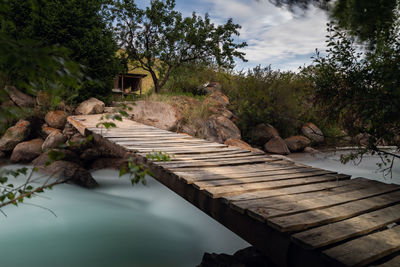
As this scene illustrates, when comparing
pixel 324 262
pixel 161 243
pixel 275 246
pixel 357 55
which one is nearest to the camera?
pixel 324 262

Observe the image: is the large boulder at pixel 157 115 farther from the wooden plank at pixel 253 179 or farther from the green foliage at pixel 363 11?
the green foliage at pixel 363 11

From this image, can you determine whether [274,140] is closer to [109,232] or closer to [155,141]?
[155,141]

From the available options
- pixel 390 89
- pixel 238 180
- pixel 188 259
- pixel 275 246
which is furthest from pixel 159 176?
pixel 390 89

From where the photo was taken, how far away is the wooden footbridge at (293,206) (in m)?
1.50

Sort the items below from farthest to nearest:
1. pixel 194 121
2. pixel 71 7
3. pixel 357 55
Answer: pixel 194 121 → pixel 71 7 → pixel 357 55

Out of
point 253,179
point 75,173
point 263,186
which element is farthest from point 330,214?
point 75,173

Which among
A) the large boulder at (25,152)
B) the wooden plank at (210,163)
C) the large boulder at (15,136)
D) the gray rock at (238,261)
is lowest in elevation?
the gray rock at (238,261)

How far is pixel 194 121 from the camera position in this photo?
940 centimetres

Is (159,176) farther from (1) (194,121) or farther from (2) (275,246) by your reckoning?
(1) (194,121)

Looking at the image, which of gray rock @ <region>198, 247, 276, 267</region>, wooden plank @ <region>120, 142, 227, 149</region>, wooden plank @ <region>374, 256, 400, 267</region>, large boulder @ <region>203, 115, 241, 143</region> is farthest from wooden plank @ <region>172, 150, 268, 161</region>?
large boulder @ <region>203, 115, 241, 143</region>

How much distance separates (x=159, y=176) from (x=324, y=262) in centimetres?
192

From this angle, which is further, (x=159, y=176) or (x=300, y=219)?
(x=159, y=176)

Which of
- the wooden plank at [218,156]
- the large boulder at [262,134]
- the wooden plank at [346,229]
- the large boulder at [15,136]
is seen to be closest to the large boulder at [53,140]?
the large boulder at [15,136]

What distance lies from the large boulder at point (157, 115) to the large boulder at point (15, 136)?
→ 2565 millimetres
